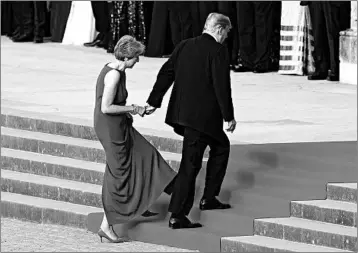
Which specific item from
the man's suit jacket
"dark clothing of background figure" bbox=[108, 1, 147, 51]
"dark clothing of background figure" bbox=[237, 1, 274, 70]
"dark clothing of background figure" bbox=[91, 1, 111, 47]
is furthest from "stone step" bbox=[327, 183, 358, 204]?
"dark clothing of background figure" bbox=[91, 1, 111, 47]

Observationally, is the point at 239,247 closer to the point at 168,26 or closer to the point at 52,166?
the point at 52,166

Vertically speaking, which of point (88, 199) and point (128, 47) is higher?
point (128, 47)

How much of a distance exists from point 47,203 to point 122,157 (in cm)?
149

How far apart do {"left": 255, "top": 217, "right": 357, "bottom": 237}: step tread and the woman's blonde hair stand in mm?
1563

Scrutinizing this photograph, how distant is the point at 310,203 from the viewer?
426 inches

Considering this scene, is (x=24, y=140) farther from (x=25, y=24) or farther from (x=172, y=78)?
(x=25, y=24)

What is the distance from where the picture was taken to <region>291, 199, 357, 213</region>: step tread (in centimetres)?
1057

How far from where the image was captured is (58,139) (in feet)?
43.2

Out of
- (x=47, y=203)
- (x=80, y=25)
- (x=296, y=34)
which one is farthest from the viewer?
(x=80, y=25)

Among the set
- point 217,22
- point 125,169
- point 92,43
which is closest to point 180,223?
point 125,169

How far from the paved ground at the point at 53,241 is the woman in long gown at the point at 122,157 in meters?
0.17

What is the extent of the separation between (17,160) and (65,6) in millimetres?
8491

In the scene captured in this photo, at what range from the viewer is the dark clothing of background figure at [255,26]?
654 inches

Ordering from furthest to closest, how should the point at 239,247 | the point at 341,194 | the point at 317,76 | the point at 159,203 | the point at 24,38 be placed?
1. the point at 24,38
2. the point at 317,76
3. the point at 159,203
4. the point at 341,194
5. the point at 239,247
